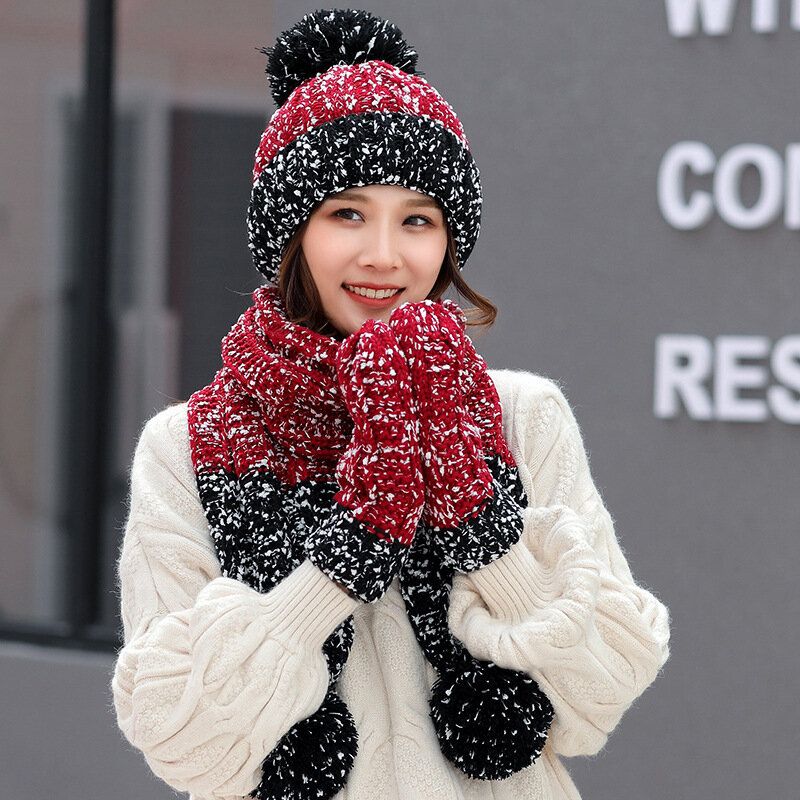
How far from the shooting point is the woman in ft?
5.27

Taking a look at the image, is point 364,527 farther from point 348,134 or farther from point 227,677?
point 348,134

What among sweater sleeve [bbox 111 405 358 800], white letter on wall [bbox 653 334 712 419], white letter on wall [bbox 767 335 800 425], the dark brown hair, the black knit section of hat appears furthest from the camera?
white letter on wall [bbox 653 334 712 419]

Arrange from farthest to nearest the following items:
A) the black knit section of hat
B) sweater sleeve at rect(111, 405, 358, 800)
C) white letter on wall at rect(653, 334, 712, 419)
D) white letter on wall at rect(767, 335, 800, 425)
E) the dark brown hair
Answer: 1. white letter on wall at rect(653, 334, 712, 419)
2. white letter on wall at rect(767, 335, 800, 425)
3. the dark brown hair
4. the black knit section of hat
5. sweater sleeve at rect(111, 405, 358, 800)

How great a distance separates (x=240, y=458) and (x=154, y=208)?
2.93 metres

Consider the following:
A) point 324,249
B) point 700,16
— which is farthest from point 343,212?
point 700,16

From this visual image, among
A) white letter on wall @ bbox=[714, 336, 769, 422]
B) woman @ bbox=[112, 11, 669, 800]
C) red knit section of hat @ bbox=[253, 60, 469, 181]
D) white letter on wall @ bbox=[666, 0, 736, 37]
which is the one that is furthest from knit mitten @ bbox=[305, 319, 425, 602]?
white letter on wall @ bbox=[666, 0, 736, 37]

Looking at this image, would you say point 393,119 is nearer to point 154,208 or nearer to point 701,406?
point 701,406

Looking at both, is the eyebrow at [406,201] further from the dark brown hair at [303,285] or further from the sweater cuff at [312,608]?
the sweater cuff at [312,608]

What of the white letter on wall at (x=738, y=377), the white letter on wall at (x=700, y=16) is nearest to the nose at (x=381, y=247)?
the white letter on wall at (x=738, y=377)

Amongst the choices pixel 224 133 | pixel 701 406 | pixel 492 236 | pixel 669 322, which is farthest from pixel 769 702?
pixel 224 133

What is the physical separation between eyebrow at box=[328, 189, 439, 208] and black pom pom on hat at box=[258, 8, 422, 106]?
227 mm

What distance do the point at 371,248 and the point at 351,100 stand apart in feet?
0.68

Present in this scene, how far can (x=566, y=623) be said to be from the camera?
1.63m

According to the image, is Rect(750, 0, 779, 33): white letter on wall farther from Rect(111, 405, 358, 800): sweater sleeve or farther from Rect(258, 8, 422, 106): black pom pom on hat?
Rect(111, 405, 358, 800): sweater sleeve
